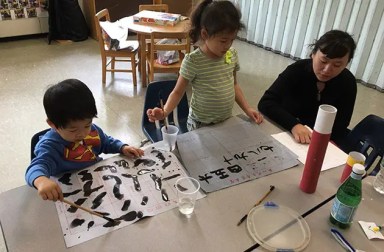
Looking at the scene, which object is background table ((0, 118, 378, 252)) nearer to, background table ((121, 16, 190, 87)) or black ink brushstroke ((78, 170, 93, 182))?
black ink brushstroke ((78, 170, 93, 182))

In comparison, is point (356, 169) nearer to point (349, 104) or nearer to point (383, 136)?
point (383, 136)

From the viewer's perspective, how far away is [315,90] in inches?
61.2

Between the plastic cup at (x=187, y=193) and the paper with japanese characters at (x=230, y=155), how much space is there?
29 mm

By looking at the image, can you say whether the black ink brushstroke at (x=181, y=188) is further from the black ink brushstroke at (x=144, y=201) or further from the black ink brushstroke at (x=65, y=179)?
the black ink brushstroke at (x=65, y=179)

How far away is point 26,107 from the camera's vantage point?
2.88 metres

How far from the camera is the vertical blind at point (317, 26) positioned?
3.29 metres

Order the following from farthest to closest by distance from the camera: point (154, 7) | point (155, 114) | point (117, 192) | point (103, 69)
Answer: point (154, 7) → point (103, 69) → point (155, 114) → point (117, 192)

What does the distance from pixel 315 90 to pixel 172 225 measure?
3.39 feet

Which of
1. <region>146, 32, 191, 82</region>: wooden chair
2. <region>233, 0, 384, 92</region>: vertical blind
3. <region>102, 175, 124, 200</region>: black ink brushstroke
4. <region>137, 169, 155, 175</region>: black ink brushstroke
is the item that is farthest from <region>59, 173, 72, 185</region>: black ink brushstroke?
<region>233, 0, 384, 92</region>: vertical blind

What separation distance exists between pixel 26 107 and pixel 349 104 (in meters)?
2.55

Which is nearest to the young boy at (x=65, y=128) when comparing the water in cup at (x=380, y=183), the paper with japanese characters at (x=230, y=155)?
the paper with japanese characters at (x=230, y=155)

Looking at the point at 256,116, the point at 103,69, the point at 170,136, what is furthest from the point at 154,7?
the point at 170,136

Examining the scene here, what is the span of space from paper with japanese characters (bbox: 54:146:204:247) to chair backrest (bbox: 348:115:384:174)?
82 cm

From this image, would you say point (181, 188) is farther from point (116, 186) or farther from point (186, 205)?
point (116, 186)
